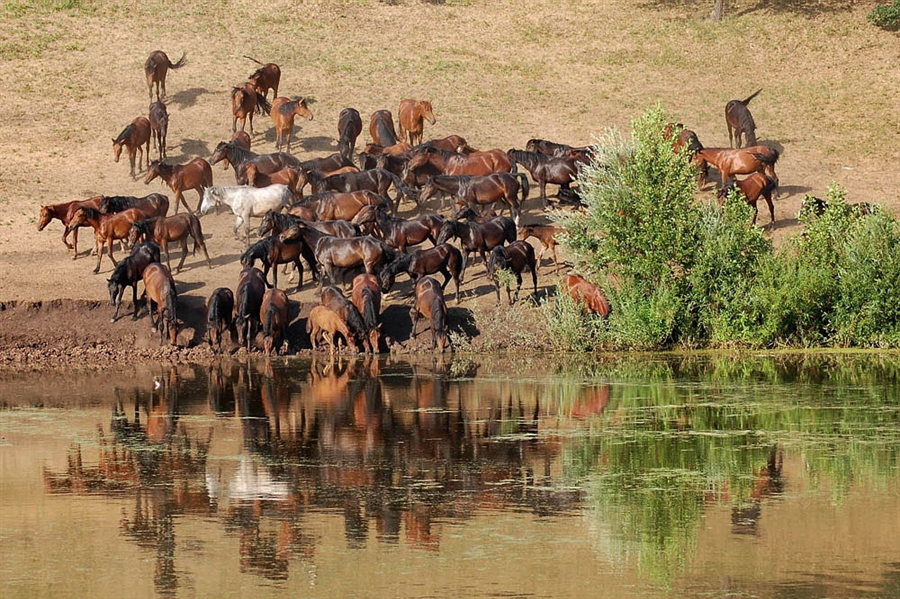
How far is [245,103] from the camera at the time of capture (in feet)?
109

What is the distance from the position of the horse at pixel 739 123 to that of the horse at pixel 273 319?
14.6 metres

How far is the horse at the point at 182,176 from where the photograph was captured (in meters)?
28.4

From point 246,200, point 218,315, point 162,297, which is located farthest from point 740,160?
point 162,297

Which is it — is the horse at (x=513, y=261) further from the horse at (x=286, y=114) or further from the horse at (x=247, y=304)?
the horse at (x=286, y=114)

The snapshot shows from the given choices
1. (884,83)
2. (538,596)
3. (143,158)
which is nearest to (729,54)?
(884,83)

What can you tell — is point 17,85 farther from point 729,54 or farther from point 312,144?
point 729,54

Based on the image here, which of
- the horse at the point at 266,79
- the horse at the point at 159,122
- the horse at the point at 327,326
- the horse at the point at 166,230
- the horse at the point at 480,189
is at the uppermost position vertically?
the horse at the point at 266,79

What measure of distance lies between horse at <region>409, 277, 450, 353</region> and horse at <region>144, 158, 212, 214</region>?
797 cm

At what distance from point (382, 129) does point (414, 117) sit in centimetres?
93

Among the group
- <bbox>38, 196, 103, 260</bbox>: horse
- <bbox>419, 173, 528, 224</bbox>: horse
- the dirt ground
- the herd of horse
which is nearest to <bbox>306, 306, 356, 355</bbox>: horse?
the herd of horse

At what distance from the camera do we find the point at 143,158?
32969 mm

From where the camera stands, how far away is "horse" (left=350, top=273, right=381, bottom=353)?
21891 millimetres

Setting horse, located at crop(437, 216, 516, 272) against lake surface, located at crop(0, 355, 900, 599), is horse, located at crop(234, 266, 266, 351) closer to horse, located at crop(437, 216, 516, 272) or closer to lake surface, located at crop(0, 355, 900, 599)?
lake surface, located at crop(0, 355, 900, 599)

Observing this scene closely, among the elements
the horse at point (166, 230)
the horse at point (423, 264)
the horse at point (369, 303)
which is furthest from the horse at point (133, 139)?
the horse at point (369, 303)
